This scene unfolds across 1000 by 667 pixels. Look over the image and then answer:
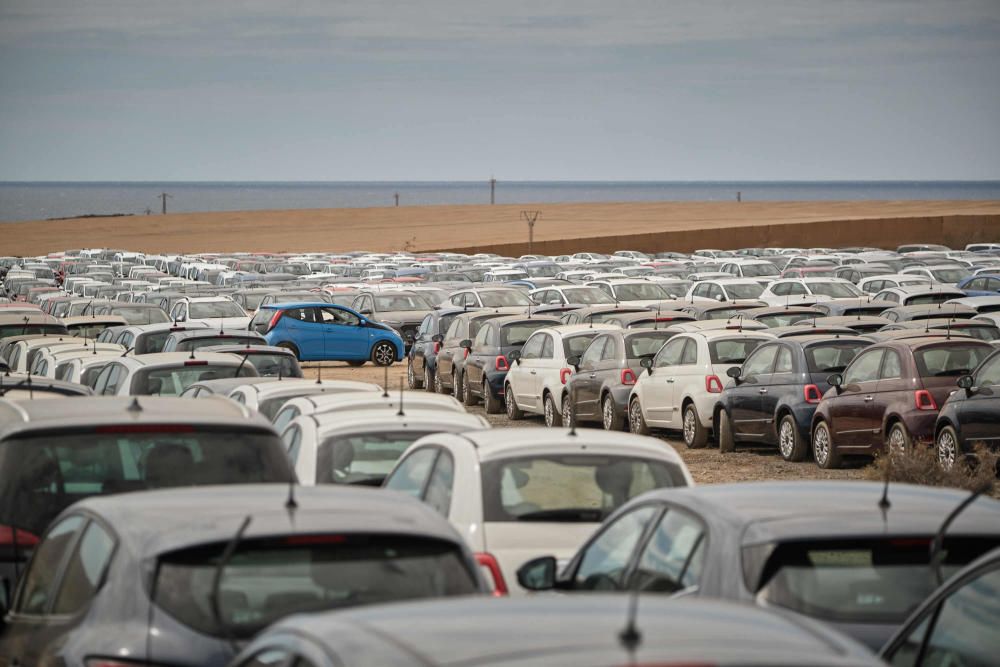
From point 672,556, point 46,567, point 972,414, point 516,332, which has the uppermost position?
point 672,556

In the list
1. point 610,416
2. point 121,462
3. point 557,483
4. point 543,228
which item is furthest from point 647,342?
point 543,228

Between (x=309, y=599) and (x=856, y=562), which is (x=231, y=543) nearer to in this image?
(x=309, y=599)

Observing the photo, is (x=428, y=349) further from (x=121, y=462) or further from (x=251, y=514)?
(x=251, y=514)

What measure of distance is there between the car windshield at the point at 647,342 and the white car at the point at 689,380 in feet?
3.49

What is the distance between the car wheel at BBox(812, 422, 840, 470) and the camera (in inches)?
741

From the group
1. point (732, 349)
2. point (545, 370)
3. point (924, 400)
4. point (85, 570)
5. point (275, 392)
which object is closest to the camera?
point (85, 570)

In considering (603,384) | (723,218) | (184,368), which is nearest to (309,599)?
(184,368)

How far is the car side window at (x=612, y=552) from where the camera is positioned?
758cm

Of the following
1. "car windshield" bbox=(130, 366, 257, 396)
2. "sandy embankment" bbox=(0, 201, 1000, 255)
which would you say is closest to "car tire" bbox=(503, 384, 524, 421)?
"car windshield" bbox=(130, 366, 257, 396)

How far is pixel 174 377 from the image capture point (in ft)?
55.7

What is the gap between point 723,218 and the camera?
141 m

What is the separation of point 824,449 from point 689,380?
293cm

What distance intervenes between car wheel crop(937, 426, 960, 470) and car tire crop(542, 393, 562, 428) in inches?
305

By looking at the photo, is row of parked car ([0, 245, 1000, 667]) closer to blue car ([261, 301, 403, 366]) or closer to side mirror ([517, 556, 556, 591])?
side mirror ([517, 556, 556, 591])
